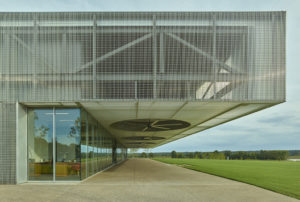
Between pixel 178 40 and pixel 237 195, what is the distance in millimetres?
6972

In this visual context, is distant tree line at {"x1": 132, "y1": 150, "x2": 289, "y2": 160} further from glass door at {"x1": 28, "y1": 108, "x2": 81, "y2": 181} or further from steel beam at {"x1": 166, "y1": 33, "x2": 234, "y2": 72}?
glass door at {"x1": 28, "y1": 108, "x2": 81, "y2": 181}

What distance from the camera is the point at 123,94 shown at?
409 inches

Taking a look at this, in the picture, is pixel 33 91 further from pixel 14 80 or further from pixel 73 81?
pixel 73 81

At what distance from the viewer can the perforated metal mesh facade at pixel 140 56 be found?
10.2 metres

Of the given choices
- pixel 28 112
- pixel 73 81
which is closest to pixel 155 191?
pixel 73 81

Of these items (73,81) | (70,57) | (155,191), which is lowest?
(155,191)

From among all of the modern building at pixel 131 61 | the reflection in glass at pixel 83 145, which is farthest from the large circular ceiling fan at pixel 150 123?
the modern building at pixel 131 61

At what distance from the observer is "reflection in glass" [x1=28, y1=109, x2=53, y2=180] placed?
418 inches

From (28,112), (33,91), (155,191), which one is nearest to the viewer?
(155,191)

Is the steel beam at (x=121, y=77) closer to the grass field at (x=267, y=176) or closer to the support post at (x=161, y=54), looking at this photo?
the support post at (x=161, y=54)

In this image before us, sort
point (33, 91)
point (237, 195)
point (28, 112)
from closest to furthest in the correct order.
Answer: point (237, 195) < point (33, 91) < point (28, 112)

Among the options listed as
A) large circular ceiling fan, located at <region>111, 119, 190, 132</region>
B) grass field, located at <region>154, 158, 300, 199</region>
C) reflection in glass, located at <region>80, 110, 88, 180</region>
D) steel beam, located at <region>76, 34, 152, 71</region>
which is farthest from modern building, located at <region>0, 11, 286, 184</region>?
large circular ceiling fan, located at <region>111, 119, 190, 132</region>

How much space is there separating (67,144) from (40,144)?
1381 mm

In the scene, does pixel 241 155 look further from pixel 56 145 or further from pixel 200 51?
pixel 56 145
